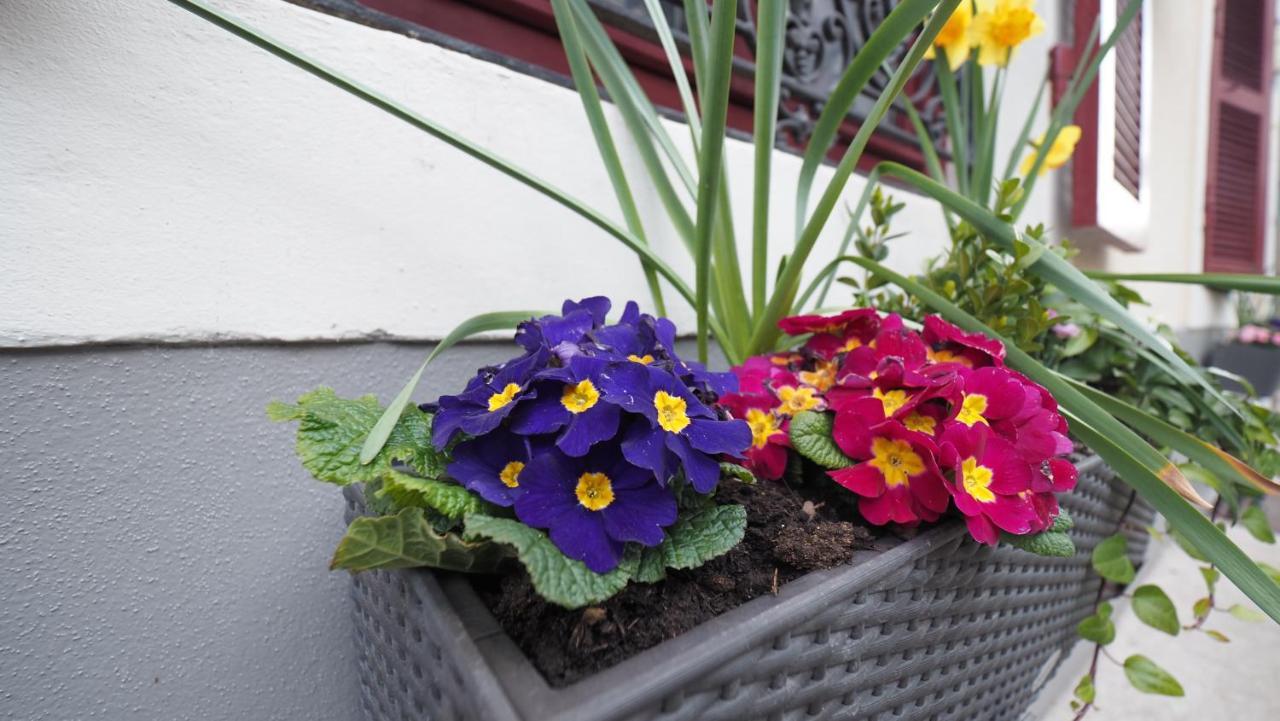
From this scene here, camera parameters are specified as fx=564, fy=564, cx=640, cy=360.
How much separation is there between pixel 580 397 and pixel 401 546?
147 mm

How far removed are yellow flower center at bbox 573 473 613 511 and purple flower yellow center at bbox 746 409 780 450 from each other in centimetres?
22

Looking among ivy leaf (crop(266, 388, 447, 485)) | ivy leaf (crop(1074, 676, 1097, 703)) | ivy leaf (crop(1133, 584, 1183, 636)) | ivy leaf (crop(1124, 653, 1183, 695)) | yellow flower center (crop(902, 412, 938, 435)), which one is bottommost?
ivy leaf (crop(1074, 676, 1097, 703))

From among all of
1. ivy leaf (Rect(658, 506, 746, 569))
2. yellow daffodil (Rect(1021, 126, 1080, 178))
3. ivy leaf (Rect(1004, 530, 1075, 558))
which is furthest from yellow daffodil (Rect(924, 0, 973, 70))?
ivy leaf (Rect(658, 506, 746, 569))

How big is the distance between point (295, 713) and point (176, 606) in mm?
181

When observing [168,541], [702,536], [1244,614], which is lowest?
[1244,614]

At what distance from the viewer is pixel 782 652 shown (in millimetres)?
363

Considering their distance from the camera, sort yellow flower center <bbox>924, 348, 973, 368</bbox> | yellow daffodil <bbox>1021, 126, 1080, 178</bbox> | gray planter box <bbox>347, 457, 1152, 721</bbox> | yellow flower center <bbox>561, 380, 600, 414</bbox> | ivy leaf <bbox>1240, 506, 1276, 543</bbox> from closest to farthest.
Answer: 1. gray planter box <bbox>347, 457, 1152, 721</bbox>
2. yellow flower center <bbox>561, 380, 600, 414</bbox>
3. yellow flower center <bbox>924, 348, 973, 368</bbox>
4. ivy leaf <bbox>1240, 506, 1276, 543</bbox>
5. yellow daffodil <bbox>1021, 126, 1080, 178</bbox>

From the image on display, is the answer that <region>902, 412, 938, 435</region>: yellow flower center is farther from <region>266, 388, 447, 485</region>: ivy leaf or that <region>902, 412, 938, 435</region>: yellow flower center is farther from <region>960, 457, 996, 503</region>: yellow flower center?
<region>266, 388, 447, 485</region>: ivy leaf

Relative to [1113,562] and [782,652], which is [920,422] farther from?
[1113,562]

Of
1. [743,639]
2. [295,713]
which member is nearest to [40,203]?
[295,713]

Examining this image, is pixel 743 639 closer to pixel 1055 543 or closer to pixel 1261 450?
pixel 1055 543

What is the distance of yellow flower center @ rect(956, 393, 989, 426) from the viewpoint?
0.52 meters

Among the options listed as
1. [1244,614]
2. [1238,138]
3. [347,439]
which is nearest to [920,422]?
[347,439]

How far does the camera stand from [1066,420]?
1.79 feet
